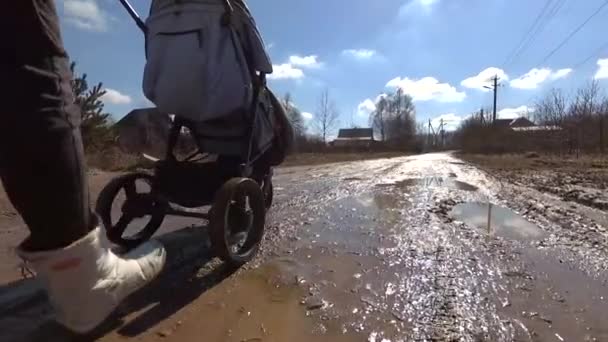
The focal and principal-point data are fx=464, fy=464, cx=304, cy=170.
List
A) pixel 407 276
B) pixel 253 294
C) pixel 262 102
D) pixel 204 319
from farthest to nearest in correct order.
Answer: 1. pixel 262 102
2. pixel 407 276
3. pixel 253 294
4. pixel 204 319

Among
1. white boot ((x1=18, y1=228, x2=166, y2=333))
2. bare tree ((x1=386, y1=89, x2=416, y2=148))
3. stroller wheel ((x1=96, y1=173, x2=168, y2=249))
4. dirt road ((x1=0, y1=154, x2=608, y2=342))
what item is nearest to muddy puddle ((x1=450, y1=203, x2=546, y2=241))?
dirt road ((x1=0, y1=154, x2=608, y2=342))

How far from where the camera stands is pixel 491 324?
6.73 ft

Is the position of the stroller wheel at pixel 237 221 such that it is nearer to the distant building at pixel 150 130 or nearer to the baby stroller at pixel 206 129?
the baby stroller at pixel 206 129

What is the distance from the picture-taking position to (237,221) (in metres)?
3.01

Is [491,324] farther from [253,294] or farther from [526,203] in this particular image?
[526,203]

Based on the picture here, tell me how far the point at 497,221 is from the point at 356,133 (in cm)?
8589

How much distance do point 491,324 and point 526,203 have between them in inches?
169

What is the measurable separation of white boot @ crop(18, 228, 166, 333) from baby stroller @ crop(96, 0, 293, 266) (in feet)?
3.58

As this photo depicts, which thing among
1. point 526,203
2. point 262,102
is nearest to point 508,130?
point 526,203

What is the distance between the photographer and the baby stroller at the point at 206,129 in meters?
2.91

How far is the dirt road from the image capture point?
2014 mm

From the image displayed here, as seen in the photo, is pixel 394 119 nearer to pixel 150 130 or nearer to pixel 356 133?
pixel 356 133

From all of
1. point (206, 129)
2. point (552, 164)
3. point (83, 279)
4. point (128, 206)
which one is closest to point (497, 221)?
point (206, 129)

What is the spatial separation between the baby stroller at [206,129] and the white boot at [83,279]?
1.09 metres
